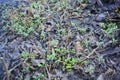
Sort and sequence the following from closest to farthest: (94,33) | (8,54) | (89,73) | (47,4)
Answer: (89,73) < (8,54) < (94,33) < (47,4)

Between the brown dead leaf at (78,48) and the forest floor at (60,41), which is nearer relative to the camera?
the forest floor at (60,41)

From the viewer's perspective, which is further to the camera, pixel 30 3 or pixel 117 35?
pixel 30 3

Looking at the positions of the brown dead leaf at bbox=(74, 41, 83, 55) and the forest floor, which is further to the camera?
the brown dead leaf at bbox=(74, 41, 83, 55)

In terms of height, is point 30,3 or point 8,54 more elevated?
point 30,3

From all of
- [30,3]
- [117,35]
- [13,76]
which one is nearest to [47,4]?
[30,3]

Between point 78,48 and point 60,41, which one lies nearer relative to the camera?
point 78,48

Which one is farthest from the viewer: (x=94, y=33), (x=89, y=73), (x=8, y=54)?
(x=94, y=33)

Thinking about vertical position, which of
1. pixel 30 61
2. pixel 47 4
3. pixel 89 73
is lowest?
pixel 89 73

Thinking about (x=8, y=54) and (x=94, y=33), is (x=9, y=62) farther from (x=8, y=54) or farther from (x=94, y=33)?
(x=94, y=33)
